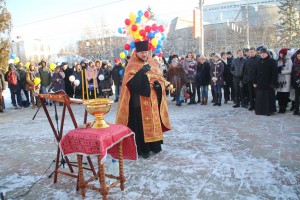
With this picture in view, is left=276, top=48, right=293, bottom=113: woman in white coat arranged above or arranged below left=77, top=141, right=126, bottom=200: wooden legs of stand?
above

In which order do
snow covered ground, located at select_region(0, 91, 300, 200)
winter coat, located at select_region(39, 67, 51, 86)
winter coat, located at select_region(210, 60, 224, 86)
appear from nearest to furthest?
snow covered ground, located at select_region(0, 91, 300, 200) < winter coat, located at select_region(210, 60, 224, 86) < winter coat, located at select_region(39, 67, 51, 86)

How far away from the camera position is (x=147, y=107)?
5062mm

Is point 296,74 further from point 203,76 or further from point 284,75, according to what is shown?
point 203,76

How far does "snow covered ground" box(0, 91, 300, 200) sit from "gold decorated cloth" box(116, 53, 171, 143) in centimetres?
49

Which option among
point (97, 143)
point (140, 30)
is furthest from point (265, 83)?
point (97, 143)

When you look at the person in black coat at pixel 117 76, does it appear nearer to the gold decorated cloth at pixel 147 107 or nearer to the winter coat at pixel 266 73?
the winter coat at pixel 266 73

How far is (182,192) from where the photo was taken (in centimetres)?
377

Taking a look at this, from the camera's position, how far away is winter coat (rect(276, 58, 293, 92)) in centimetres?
816

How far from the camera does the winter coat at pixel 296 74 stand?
25.6 feet

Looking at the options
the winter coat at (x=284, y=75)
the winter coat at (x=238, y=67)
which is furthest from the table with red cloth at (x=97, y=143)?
the winter coat at (x=238, y=67)

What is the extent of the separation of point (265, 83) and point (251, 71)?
579mm

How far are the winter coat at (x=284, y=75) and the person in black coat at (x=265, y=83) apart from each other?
31 centimetres

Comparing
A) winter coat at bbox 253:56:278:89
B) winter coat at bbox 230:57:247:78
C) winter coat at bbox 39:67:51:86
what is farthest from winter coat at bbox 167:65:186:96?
winter coat at bbox 39:67:51:86

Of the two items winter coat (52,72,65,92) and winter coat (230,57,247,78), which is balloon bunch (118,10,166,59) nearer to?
winter coat (230,57,247,78)
